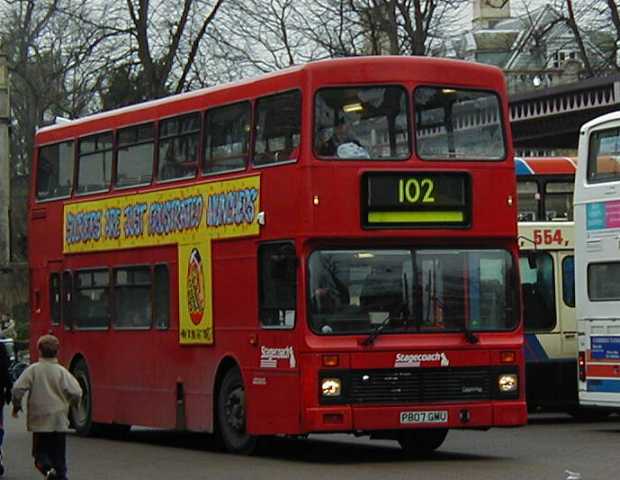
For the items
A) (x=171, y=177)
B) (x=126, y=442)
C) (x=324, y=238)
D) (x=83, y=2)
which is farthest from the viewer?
(x=83, y=2)

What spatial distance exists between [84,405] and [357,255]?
300 inches

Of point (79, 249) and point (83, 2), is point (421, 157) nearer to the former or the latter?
point (79, 249)

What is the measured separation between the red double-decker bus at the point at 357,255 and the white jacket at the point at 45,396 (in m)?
3.52

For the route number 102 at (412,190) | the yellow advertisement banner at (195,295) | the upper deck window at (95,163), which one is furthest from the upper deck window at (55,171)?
the route number 102 at (412,190)

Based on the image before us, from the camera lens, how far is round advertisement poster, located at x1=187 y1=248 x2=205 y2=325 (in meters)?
21.4

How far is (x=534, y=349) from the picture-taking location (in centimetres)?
2691

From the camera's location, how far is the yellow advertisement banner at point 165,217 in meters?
20.5

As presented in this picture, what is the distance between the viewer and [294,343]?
19031mm

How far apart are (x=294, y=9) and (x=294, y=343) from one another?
1334 inches

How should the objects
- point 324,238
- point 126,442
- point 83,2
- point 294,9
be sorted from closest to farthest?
point 324,238, point 126,442, point 83,2, point 294,9

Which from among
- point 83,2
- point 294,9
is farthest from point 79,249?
point 294,9

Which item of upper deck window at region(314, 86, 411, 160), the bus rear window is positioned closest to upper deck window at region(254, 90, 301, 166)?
upper deck window at region(314, 86, 411, 160)

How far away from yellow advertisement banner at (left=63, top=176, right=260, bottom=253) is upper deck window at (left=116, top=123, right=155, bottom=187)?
0.79ft

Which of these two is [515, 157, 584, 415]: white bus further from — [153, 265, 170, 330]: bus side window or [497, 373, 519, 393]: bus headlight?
[497, 373, 519, 393]: bus headlight
